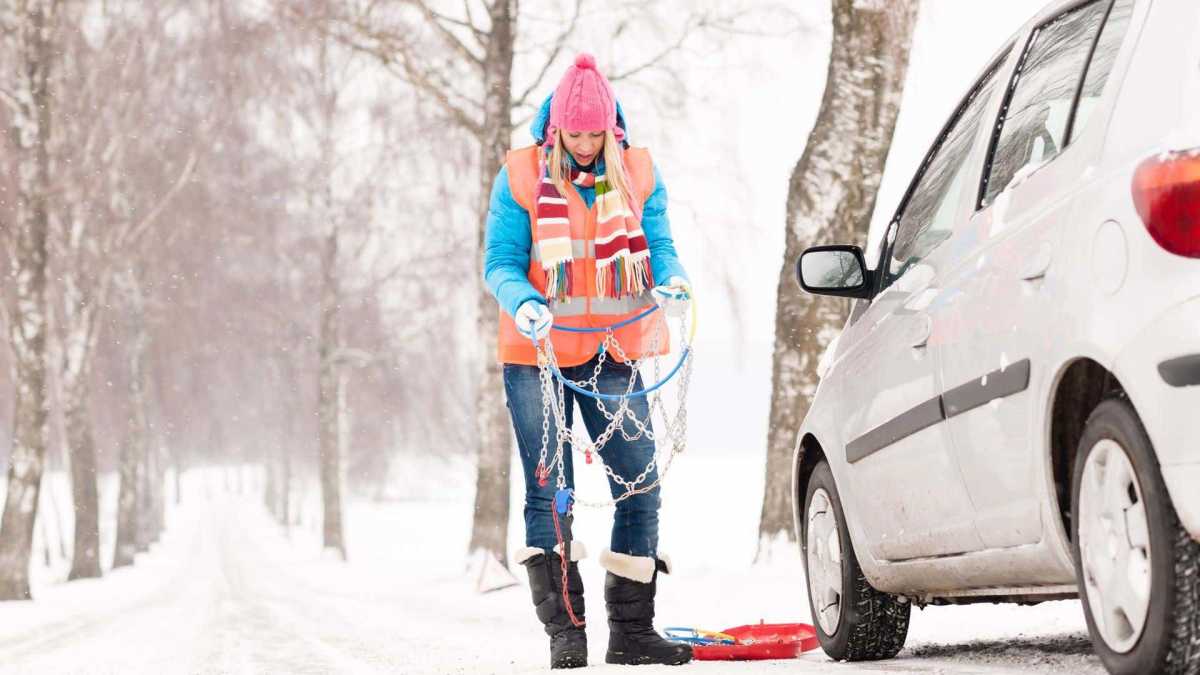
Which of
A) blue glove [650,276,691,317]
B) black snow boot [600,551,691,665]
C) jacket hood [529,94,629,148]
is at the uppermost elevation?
jacket hood [529,94,629,148]

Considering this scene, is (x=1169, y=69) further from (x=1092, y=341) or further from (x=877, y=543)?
(x=877, y=543)

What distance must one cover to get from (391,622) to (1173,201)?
8.35 m

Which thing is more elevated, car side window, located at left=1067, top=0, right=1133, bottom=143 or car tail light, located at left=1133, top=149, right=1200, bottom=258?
car side window, located at left=1067, top=0, right=1133, bottom=143

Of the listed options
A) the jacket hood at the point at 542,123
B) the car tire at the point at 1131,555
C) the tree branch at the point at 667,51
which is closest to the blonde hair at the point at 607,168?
the jacket hood at the point at 542,123

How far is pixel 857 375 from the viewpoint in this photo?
16.4ft

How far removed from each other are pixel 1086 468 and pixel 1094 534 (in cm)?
15

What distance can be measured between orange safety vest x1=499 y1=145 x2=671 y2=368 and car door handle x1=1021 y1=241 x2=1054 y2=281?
1.95 meters

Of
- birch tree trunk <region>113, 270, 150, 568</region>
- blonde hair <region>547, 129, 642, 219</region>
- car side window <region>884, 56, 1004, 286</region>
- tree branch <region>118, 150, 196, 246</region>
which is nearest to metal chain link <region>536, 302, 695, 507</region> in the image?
blonde hair <region>547, 129, 642, 219</region>

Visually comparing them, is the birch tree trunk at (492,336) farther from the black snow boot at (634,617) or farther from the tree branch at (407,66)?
the black snow boot at (634,617)

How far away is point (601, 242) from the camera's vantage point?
5113mm

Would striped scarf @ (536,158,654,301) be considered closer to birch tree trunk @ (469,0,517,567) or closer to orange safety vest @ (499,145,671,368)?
orange safety vest @ (499,145,671,368)

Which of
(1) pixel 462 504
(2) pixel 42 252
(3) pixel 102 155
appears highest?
(3) pixel 102 155

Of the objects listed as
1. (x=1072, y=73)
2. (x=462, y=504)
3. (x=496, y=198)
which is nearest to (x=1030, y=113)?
(x=1072, y=73)

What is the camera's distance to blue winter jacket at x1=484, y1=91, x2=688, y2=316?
5051mm
